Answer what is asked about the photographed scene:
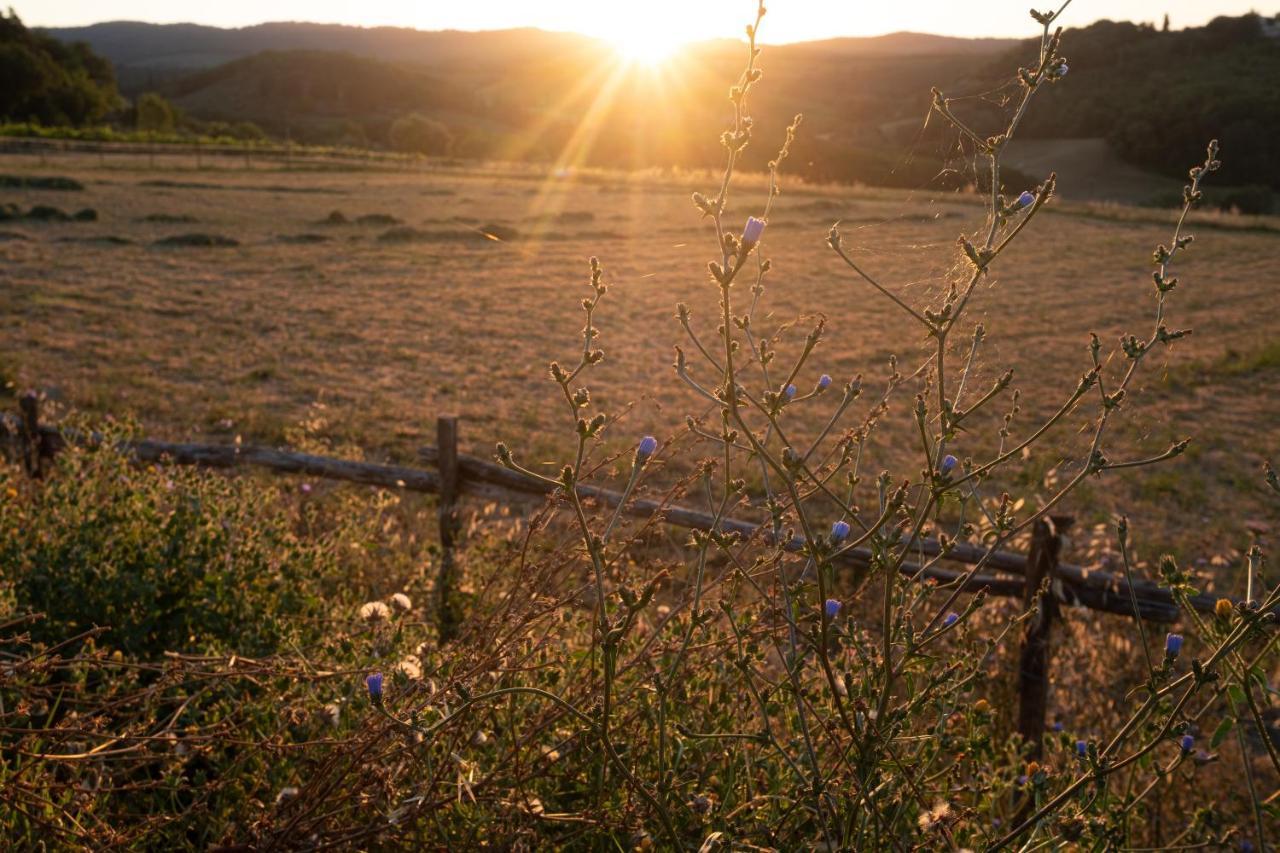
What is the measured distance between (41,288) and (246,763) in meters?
15.1

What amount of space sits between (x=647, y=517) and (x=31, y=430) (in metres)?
4.33

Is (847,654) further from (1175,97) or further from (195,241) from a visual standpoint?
(1175,97)

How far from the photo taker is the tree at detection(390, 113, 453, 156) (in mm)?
74562

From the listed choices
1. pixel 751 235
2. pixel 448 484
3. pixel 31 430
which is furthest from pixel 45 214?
pixel 751 235

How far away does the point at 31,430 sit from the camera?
6359mm

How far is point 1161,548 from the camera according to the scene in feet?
23.5

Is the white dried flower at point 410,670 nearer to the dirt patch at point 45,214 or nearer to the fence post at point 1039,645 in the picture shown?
the fence post at point 1039,645

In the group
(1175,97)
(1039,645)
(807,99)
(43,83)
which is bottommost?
(1039,645)

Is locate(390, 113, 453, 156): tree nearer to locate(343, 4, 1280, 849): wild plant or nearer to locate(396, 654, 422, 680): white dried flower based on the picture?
locate(396, 654, 422, 680): white dried flower

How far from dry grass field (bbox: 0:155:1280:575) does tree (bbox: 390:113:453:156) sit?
1816 inches

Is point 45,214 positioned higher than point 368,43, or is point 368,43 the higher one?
point 368,43

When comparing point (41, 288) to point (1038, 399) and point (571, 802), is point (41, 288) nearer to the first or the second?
point (1038, 399)

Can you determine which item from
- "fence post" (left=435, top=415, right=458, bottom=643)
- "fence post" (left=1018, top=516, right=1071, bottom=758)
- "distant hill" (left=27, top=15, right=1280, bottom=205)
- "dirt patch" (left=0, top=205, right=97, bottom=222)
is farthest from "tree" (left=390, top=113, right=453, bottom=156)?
"fence post" (left=1018, top=516, right=1071, bottom=758)

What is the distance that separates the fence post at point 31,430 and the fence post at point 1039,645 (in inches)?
242
